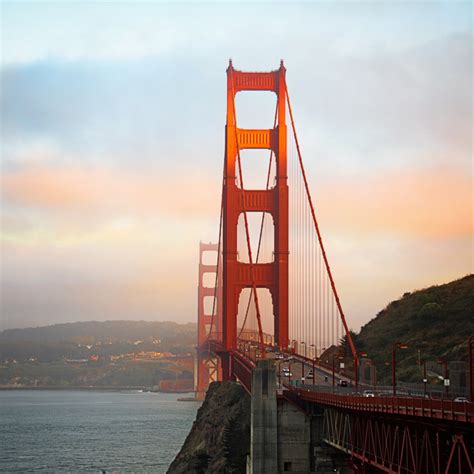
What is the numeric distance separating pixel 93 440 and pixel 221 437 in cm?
5837

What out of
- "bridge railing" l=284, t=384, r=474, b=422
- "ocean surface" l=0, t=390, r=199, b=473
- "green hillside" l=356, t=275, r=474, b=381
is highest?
"green hillside" l=356, t=275, r=474, b=381

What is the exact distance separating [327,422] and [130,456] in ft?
166

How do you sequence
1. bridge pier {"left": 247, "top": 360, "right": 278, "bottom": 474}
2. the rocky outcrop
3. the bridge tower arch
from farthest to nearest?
the bridge tower arch
the rocky outcrop
bridge pier {"left": 247, "top": 360, "right": 278, "bottom": 474}

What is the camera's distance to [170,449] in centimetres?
10306

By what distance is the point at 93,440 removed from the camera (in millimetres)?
118250

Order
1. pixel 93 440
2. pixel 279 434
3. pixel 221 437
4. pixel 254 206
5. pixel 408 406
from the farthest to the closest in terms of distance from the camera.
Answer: pixel 93 440
pixel 254 206
pixel 221 437
pixel 279 434
pixel 408 406

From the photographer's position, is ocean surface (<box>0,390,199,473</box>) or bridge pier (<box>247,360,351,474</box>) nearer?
bridge pier (<box>247,360,351,474</box>)

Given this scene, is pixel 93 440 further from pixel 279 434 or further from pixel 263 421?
pixel 279 434

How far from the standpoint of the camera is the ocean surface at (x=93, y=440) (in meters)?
90.7

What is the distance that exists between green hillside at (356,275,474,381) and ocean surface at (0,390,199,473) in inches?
806

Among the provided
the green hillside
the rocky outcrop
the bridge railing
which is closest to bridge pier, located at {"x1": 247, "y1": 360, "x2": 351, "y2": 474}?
the bridge railing

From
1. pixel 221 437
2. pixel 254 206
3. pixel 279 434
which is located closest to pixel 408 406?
pixel 279 434

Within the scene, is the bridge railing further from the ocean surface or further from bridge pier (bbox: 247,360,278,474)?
the ocean surface

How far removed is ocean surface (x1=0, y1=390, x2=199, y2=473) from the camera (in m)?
90.7
